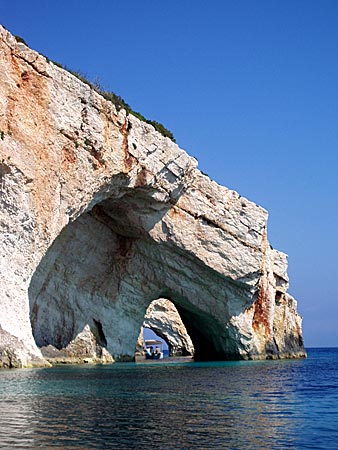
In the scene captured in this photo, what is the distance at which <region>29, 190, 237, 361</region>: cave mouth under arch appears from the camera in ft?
109

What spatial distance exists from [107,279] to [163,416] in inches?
1035

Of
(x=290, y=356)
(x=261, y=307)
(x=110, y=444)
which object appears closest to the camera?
(x=110, y=444)

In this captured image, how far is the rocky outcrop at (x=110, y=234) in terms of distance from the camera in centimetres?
2464

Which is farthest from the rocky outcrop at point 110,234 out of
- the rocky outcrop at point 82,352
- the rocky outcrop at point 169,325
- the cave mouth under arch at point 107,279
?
the rocky outcrop at point 169,325

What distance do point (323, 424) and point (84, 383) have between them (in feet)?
29.9

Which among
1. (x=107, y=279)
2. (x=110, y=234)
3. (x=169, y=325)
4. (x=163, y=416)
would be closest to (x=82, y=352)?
(x=107, y=279)

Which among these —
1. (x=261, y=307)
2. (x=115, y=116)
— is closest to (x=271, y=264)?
(x=261, y=307)

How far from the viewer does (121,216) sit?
34281mm

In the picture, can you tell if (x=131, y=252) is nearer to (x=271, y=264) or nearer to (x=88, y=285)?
(x=88, y=285)

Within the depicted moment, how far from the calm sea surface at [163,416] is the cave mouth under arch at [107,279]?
621 inches

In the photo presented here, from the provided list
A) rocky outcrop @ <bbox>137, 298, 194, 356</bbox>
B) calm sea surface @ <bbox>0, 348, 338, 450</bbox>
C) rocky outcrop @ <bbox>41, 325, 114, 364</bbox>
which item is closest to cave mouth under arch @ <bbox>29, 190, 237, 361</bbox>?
rocky outcrop @ <bbox>41, 325, 114, 364</bbox>

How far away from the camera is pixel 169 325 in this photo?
58.1 meters

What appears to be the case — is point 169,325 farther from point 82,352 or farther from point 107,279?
point 82,352

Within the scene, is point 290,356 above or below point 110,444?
above
